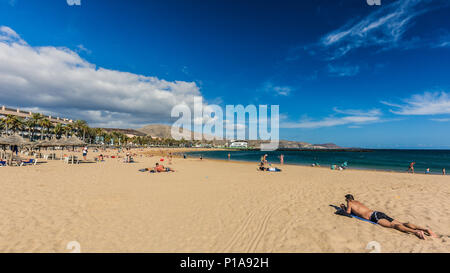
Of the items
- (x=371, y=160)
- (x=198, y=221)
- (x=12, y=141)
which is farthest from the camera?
(x=371, y=160)

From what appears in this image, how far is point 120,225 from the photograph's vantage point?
18.2 feet

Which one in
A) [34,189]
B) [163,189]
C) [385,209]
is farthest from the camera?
[163,189]

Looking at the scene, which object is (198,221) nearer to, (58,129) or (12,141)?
(12,141)

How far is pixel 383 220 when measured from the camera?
18.7ft

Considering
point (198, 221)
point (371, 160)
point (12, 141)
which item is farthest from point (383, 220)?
point (371, 160)

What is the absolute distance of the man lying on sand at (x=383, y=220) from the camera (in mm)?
5008

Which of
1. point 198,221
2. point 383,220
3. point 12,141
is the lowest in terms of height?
point 198,221

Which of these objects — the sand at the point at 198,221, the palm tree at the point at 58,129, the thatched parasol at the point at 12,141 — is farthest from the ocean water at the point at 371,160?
the palm tree at the point at 58,129

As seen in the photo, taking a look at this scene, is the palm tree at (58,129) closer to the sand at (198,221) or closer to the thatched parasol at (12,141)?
the thatched parasol at (12,141)

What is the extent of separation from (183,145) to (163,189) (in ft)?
559

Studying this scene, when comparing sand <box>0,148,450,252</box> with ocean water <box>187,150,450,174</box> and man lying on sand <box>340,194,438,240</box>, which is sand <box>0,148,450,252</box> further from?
ocean water <box>187,150,450,174</box>
